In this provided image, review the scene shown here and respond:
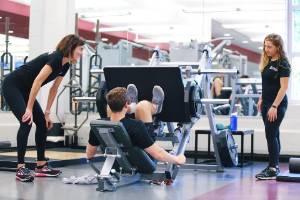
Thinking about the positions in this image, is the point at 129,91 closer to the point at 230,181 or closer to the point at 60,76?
the point at 60,76

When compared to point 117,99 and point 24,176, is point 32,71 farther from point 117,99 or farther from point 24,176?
point 117,99

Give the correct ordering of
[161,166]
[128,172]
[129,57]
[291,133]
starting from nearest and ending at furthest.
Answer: [128,172], [161,166], [291,133], [129,57]

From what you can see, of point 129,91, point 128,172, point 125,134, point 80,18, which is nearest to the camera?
point 125,134

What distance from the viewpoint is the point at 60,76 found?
4.66 meters

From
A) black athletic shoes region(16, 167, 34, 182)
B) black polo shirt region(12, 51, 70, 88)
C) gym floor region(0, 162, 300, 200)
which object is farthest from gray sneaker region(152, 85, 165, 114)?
black athletic shoes region(16, 167, 34, 182)

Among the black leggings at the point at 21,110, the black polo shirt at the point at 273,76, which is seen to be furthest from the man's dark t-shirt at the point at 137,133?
the black polo shirt at the point at 273,76

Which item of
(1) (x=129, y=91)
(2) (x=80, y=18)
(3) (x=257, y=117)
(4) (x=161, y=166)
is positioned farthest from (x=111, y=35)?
(1) (x=129, y=91)

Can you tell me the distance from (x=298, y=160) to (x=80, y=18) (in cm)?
602

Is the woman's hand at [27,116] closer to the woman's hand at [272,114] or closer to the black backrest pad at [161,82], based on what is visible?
the black backrest pad at [161,82]

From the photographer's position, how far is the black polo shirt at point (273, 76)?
15.5ft

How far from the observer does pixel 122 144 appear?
13.0ft

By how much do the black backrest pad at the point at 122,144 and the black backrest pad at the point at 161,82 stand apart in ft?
2.50

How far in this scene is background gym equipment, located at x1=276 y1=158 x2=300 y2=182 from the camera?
474 centimetres

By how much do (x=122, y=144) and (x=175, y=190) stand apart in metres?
0.62
